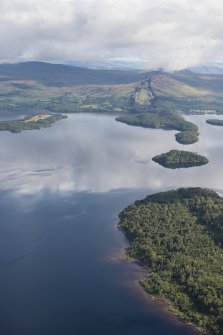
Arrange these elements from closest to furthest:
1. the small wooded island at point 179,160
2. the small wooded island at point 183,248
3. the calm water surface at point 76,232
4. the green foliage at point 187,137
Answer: the calm water surface at point 76,232
the small wooded island at point 183,248
the small wooded island at point 179,160
the green foliage at point 187,137

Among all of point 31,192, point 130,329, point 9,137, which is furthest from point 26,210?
point 9,137

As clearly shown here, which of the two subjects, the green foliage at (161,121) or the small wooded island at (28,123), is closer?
the small wooded island at (28,123)

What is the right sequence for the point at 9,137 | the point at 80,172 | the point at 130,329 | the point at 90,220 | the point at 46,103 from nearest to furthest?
the point at 130,329 < the point at 90,220 < the point at 80,172 < the point at 9,137 < the point at 46,103

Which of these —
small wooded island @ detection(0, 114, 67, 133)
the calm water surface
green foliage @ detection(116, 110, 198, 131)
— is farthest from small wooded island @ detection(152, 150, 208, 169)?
small wooded island @ detection(0, 114, 67, 133)

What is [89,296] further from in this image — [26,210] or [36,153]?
[36,153]

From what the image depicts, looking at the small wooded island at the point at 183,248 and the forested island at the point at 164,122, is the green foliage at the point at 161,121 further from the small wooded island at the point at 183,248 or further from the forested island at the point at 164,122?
the small wooded island at the point at 183,248

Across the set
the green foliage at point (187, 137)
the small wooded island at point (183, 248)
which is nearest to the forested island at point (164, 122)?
the green foliage at point (187, 137)
